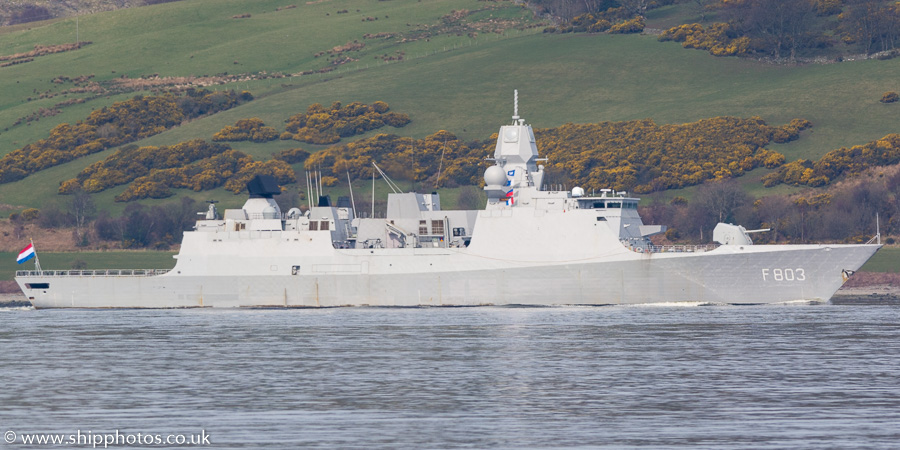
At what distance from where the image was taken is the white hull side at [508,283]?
44719mm

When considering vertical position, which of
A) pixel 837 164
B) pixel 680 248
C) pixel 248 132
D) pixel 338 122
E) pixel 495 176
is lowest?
pixel 680 248

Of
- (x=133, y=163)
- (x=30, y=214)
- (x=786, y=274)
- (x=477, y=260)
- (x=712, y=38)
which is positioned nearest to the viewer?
(x=786, y=274)

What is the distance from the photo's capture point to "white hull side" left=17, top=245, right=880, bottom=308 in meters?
44.7

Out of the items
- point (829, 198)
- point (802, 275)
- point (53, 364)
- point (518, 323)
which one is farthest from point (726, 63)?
point (53, 364)

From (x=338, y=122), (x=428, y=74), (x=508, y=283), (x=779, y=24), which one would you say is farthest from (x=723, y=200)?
(x=428, y=74)

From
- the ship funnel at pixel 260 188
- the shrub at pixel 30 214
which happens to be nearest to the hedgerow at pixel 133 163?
the shrub at pixel 30 214

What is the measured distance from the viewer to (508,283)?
47438mm

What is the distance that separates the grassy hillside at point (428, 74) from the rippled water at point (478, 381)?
45637 millimetres

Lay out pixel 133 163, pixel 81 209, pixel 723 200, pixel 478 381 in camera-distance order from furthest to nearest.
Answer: pixel 133 163
pixel 81 209
pixel 723 200
pixel 478 381

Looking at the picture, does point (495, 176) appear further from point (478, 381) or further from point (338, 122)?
point (338, 122)

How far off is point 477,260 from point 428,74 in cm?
6898

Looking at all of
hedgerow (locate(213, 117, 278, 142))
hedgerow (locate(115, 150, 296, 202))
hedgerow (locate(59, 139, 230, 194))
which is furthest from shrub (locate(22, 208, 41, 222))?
hedgerow (locate(213, 117, 278, 142))

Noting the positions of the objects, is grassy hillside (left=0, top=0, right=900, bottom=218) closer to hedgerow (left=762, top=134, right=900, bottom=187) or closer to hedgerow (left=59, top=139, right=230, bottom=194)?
hedgerow (left=59, top=139, right=230, bottom=194)

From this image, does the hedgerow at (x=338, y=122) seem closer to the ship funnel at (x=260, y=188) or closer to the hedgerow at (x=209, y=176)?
the hedgerow at (x=209, y=176)
